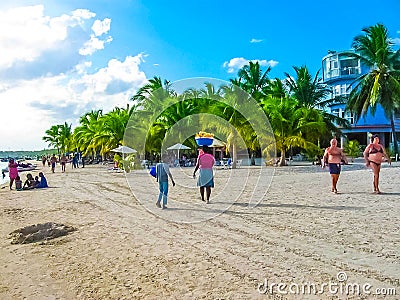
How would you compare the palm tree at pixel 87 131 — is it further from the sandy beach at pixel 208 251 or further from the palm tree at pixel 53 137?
the sandy beach at pixel 208 251

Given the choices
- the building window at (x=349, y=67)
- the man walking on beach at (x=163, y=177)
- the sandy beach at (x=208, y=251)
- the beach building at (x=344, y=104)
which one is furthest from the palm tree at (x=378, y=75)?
the man walking on beach at (x=163, y=177)

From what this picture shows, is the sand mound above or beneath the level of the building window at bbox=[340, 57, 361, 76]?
beneath

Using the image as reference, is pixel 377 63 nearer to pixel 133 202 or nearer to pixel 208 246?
pixel 133 202

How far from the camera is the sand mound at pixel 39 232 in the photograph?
23.5 feet

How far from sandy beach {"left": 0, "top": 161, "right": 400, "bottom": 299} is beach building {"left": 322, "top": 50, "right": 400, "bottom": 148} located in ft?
105

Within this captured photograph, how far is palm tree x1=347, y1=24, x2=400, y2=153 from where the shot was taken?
87.5 ft

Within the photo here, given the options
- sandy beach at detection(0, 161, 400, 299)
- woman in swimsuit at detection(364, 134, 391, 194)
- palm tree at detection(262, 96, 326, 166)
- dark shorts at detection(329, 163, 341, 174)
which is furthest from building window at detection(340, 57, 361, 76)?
sandy beach at detection(0, 161, 400, 299)

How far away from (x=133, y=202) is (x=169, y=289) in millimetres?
7094

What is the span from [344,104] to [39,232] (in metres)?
37.0

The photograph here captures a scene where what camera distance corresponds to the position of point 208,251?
224 inches

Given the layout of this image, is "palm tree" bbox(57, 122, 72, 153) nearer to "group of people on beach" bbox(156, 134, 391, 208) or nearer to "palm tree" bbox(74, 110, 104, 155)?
"palm tree" bbox(74, 110, 104, 155)

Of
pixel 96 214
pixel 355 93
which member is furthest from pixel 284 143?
pixel 96 214

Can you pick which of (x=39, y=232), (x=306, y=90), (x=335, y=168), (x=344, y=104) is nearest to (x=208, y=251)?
(x=39, y=232)

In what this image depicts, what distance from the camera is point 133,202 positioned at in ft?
36.9
